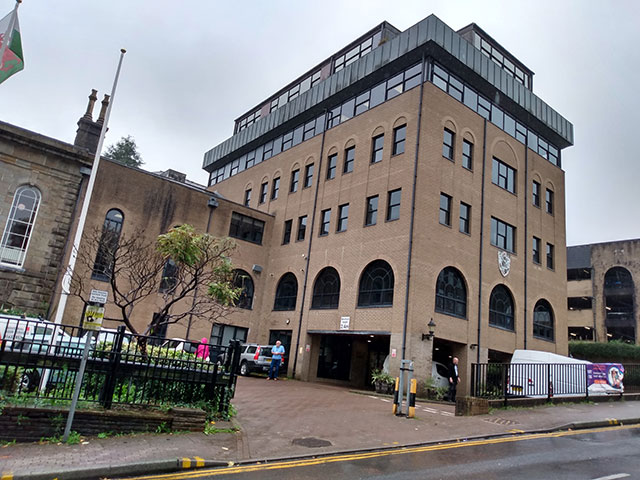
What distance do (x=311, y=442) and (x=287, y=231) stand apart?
23.1 m

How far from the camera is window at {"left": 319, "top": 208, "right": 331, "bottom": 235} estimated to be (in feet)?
94.2

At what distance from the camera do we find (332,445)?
9.38 metres

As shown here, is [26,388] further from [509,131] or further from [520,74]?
[520,74]

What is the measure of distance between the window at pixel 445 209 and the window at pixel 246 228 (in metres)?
13.2

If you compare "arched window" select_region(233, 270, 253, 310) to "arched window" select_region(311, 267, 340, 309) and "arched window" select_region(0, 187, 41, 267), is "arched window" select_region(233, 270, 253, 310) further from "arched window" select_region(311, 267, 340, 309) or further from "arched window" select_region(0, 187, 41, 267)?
"arched window" select_region(0, 187, 41, 267)

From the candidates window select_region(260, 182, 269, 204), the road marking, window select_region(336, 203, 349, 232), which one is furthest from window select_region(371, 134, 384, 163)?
the road marking

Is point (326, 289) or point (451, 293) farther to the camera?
point (326, 289)

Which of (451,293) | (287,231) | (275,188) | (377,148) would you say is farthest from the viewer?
(275,188)

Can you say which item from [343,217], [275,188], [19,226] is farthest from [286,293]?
[19,226]

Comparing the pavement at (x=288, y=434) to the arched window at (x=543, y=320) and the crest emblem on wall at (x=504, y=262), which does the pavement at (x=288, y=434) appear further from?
the arched window at (x=543, y=320)

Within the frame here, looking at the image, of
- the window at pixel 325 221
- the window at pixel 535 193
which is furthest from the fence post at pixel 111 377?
the window at pixel 535 193

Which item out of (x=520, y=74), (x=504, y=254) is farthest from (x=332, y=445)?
(x=520, y=74)

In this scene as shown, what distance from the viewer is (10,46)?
11.5 m

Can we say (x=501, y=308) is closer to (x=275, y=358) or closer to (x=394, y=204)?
(x=394, y=204)
